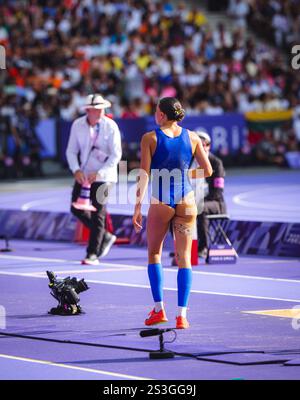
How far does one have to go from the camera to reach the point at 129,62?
34500mm

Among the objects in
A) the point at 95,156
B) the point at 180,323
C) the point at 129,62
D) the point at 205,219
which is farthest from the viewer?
the point at 129,62

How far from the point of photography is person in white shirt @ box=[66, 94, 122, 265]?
1677 cm

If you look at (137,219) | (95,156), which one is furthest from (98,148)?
(137,219)

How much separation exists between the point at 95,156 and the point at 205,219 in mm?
1805

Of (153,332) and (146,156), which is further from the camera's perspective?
(146,156)

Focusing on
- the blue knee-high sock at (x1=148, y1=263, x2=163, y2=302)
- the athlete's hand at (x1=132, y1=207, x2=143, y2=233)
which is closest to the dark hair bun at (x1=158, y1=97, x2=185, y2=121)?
the athlete's hand at (x1=132, y1=207, x2=143, y2=233)

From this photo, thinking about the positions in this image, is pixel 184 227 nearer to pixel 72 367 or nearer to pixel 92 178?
pixel 72 367

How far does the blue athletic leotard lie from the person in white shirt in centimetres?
503

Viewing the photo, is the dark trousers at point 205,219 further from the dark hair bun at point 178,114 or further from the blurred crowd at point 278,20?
the blurred crowd at point 278,20

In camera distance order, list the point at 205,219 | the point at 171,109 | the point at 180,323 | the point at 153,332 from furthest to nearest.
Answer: the point at 205,219 < the point at 171,109 < the point at 180,323 < the point at 153,332

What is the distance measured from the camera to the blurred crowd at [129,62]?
105 feet

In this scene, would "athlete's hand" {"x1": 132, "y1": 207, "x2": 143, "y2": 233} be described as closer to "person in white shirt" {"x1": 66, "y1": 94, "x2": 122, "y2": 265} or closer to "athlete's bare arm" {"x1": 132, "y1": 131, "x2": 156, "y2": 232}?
"athlete's bare arm" {"x1": 132, "y1": 131, "x2": 156, "y2": 232}

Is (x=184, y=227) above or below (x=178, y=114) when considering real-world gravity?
below

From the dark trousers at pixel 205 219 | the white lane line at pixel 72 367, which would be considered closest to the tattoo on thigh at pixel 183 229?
the white lane line at pixel 72 367
